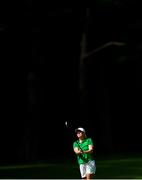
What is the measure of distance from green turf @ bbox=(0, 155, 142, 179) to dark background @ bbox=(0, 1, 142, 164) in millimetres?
8041

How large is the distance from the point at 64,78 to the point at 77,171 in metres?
21.2

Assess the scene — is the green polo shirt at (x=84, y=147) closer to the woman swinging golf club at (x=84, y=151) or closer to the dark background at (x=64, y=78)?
the woman swinging golf club at (x=84, y=151)

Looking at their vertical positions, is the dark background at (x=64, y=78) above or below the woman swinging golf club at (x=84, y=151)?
above

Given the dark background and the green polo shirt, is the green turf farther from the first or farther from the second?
the dark background

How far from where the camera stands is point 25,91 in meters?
47.9

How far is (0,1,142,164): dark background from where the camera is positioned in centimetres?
4244

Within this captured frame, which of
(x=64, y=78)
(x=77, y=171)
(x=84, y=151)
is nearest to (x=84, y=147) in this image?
(x=84, y=151)

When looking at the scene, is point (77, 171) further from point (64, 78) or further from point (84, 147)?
point (64, 78)

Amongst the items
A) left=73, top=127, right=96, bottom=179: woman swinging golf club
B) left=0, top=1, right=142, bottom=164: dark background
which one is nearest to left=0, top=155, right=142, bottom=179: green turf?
left=73, top=127, right=96, bottom=179: woman swinging golf club

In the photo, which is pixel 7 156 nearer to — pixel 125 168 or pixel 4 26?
pixel 4 26

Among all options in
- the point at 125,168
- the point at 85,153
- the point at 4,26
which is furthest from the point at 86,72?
the point at 85,153

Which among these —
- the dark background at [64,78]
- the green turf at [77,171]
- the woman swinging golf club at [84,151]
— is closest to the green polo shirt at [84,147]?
the woman swinging golf club at [84,151]

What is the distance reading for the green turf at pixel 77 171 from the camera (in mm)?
25562

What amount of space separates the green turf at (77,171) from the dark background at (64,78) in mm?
8041
